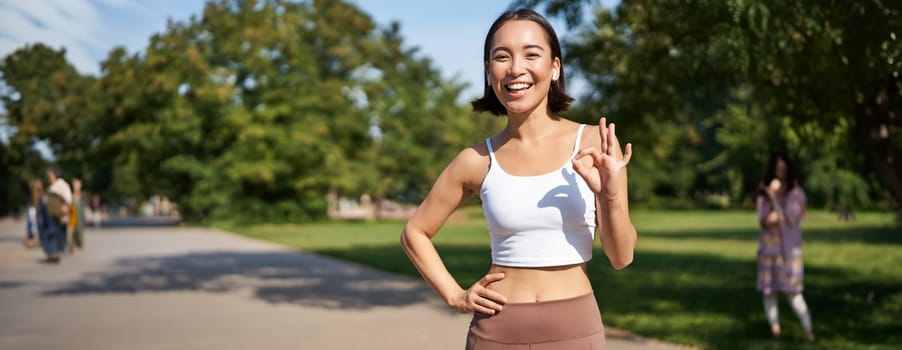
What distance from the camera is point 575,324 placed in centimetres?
235

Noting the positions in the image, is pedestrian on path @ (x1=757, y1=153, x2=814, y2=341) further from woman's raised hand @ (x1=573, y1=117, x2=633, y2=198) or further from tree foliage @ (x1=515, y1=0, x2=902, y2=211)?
woman's raised hand @ (x1=573, y1=117, x2=633, y2=198)

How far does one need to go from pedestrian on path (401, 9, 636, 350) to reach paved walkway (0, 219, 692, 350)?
502cm

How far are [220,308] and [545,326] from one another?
8471 millimetres

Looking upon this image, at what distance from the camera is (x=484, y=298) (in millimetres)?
2398

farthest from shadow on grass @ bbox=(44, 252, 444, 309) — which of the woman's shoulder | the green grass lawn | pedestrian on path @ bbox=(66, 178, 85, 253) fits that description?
the woman's shoulder

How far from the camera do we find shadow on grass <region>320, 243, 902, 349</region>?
25.7 feet

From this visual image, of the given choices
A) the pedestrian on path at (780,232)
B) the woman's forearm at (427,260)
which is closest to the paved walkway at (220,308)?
the pedestrian on path at (780,232)

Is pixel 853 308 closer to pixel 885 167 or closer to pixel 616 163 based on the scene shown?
pixel 885 167

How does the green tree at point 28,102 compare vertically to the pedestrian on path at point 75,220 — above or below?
above

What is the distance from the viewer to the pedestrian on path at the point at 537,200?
2.29 m

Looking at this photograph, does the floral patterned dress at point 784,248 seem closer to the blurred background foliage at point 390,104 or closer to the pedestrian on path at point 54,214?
the blurred background foliage at point 390,104

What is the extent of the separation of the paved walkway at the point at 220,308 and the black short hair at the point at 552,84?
490 cm

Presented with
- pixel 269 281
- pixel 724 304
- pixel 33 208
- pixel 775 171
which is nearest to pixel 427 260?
pixel 775 171

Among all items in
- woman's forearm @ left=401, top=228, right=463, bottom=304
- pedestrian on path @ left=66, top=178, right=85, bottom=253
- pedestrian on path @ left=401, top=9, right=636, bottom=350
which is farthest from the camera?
pedestrian on path @ left=66, top=178, right=85, bottom=253
